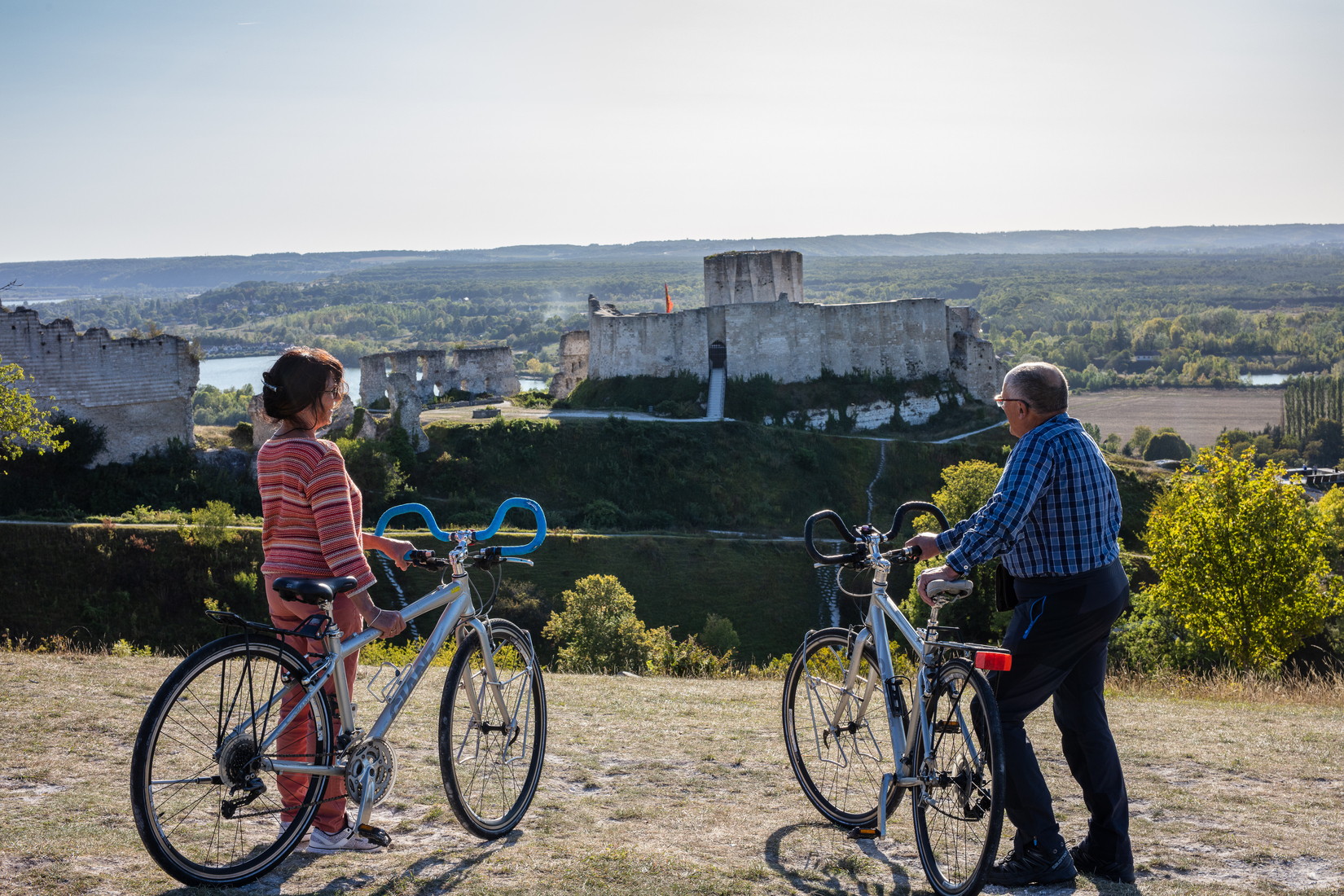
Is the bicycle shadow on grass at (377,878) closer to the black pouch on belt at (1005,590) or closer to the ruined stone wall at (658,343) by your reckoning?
the black pouch on belt at (1005,590)

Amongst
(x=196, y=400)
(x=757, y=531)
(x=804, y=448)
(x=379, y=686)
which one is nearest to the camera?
(x=379, y=686)

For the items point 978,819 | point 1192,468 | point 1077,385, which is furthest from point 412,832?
point 1077,385

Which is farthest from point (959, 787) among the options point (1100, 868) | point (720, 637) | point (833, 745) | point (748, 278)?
point (748, 278)

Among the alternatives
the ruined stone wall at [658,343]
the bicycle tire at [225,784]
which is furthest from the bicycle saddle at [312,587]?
the ruined stone wall at [658,343]

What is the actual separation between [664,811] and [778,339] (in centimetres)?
4746

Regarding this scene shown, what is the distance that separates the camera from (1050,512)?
4828mm

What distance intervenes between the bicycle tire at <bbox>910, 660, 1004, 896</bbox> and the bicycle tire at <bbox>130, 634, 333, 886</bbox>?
295 centimetres

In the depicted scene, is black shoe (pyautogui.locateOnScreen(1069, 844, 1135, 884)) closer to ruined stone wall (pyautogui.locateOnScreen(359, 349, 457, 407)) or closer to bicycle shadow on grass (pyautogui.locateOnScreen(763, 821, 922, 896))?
bicycle shadow on grass (pyautogui.locateOnScreen(763, 821, 922, 896))

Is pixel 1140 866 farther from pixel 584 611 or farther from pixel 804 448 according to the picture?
pixel 804 448

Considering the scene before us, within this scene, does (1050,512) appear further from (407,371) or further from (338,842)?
(407,371)

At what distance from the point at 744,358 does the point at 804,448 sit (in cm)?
895

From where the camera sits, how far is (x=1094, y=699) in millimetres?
4934

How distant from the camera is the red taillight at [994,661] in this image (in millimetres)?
4602

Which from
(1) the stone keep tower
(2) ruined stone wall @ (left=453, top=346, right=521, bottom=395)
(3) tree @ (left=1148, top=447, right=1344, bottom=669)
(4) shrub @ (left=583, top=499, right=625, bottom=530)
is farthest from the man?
(1) the stone keep tower
